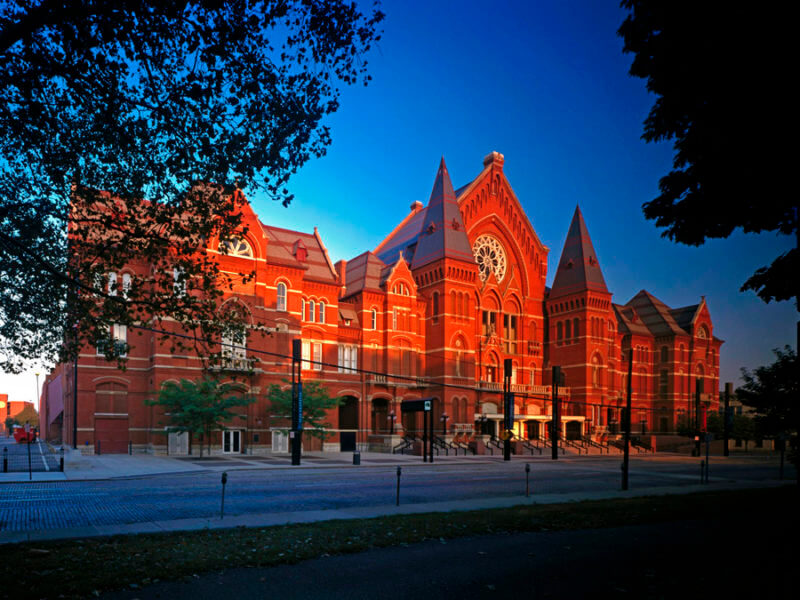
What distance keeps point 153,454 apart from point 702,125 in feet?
127

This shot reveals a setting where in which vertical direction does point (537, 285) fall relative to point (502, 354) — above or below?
above

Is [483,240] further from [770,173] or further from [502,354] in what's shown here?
[770,173]

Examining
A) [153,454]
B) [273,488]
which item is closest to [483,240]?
[153,454]

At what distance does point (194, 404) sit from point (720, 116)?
3342 centimetres

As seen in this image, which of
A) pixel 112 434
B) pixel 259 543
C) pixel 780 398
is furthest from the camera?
pixel 112 434

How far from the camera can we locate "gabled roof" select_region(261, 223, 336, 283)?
47.6 metres

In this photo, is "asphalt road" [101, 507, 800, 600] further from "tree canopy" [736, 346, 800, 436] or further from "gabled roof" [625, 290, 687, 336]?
"gabled roof" [625, 290, 687, 336]

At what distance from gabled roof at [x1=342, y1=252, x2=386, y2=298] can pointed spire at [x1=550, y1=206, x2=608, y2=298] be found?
71.1 feet

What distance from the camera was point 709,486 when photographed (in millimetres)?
26719

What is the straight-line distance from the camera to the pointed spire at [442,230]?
2234 inches

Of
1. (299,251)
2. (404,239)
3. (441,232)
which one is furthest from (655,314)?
(299,251)

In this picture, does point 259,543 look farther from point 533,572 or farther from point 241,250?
point 241,250

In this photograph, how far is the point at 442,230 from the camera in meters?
57.1

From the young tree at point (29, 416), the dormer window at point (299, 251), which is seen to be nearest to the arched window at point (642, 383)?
the dormer window at point (299, 251)
